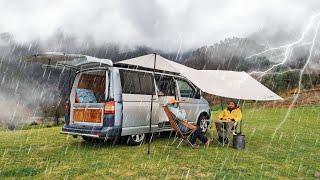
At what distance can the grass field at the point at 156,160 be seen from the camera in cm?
718

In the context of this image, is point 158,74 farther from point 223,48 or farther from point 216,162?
point 223,48

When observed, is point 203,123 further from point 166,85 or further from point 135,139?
point 135,139

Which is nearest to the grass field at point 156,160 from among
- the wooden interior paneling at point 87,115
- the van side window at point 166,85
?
the wooden interior paneling at point 87,115

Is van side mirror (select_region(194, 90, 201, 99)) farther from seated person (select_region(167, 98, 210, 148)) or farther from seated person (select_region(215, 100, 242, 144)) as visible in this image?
seated person (select_region(167, 98, 210, 148))

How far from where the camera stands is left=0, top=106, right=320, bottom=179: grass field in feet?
23.6

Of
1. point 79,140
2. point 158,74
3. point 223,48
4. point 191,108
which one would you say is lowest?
point 79,140

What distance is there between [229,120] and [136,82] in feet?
9.13

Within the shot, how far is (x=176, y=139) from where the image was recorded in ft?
37.8

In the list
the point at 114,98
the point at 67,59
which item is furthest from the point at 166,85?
the point at 67,59

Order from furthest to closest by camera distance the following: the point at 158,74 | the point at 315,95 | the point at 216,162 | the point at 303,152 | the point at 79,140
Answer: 1. the point at 315,95
2. the point at 79,140
3. the point at 158,74
4. the point at 303,152
5. the point at 216,162

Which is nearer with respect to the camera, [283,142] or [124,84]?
[124,84]

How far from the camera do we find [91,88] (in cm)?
1045

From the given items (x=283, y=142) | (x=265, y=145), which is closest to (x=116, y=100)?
(x=265, y=145)

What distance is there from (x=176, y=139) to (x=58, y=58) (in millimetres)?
4283
